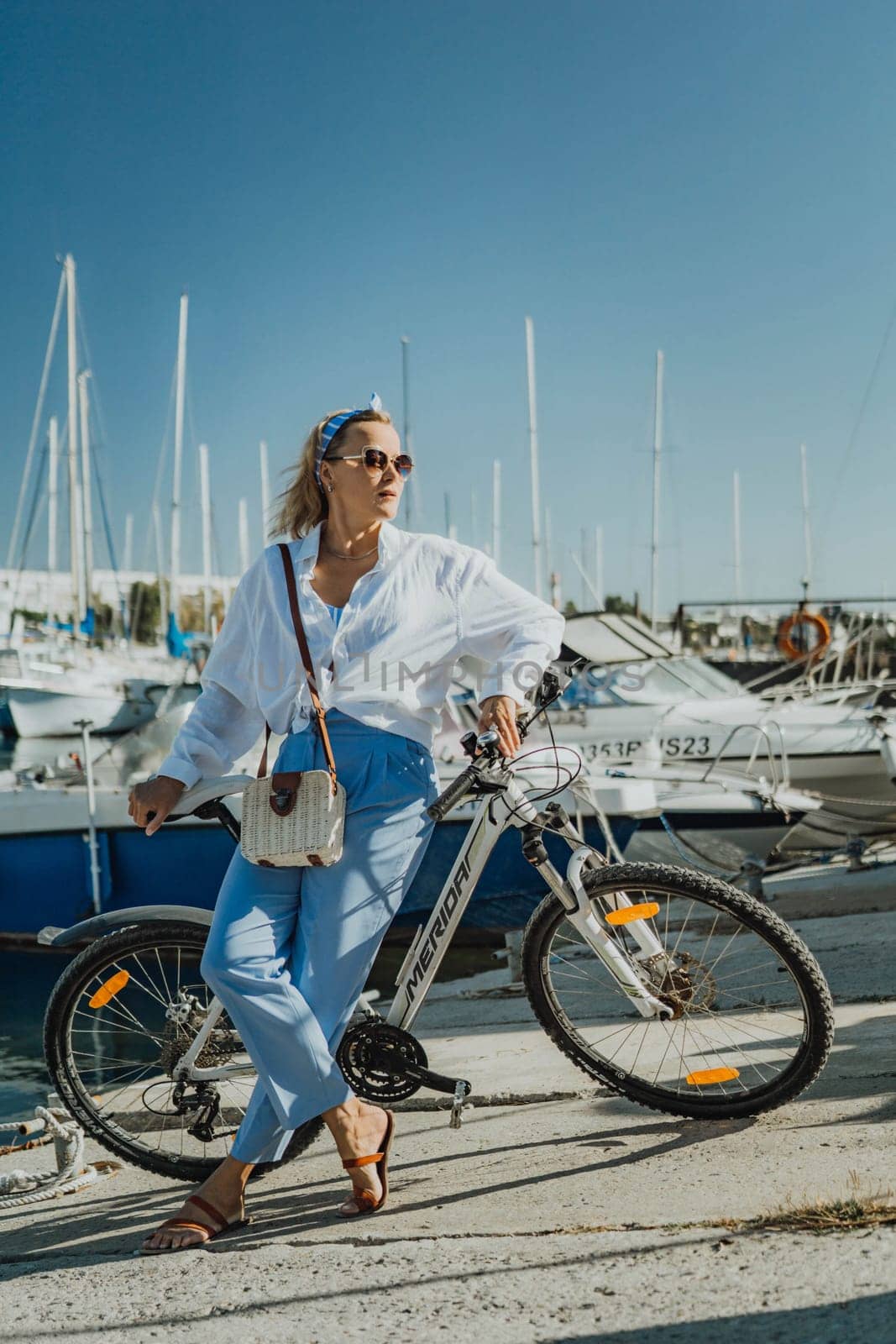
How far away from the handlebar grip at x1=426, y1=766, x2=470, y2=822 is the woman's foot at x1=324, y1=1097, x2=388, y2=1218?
27.9 inches

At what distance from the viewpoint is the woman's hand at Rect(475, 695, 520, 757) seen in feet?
9.56

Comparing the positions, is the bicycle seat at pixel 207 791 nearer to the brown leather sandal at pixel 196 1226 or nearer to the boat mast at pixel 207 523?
the brown leather sandal at pixel 196 1226

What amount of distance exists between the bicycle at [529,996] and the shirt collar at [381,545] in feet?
1.66

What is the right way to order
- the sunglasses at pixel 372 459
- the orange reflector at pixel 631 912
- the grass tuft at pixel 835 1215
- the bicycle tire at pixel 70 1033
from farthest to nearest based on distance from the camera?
the bicycle tire at pixel 70 1033 → the orange reflector at pixel 631 912 → the sunglasses at pixel 372 459 → the grass tuft at pixel 835 1215

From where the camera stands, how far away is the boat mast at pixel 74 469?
35969 mm

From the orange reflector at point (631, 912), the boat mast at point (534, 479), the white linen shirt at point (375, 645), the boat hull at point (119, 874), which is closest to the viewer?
the white linen shirt at point (375, 645)

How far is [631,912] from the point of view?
3.06m

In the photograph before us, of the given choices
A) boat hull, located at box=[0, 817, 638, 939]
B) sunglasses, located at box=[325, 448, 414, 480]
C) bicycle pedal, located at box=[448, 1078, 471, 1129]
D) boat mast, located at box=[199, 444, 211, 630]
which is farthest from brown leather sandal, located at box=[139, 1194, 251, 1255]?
boat mast, located at box=[199, 444, 211, 630]

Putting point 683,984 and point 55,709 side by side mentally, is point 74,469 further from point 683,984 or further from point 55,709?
point 683,984

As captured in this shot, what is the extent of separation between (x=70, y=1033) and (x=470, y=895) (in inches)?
46.8

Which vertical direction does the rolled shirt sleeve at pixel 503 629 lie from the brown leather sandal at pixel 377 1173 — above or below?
above

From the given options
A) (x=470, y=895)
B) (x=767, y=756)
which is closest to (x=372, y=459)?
(x=470, y=895)

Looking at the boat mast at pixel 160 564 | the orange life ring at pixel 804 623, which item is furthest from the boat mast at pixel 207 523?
the orange life ring at pixel 804 623

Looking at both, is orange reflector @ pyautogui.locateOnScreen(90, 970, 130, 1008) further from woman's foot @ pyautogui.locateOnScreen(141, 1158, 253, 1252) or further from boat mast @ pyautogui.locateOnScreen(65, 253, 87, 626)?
boat mast @ pyautogui.locateOnScreen(65, 253, 87, 626)
